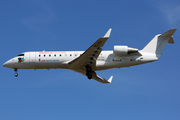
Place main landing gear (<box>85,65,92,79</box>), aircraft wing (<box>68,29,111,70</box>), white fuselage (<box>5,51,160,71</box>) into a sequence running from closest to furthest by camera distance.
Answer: aircraft wing (<box>68,29,111,70</box>) → white fuselage (<box>5,51,160,71</box>) → main landing gear (<box>85,65,92,79</box>)

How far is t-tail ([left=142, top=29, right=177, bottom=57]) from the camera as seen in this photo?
1252 inches

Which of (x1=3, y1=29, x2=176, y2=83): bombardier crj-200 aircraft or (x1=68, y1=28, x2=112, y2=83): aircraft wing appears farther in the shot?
(x1=3, y1=29, x2=176, y2=83): bombardier crj-200 aircraft

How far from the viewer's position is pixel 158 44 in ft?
105

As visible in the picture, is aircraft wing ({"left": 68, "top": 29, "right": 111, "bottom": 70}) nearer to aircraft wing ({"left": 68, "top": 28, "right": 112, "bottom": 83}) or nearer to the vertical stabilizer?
aircraft wing ({"left": 68, "top": 28, "right": 112, "bottom": 83})

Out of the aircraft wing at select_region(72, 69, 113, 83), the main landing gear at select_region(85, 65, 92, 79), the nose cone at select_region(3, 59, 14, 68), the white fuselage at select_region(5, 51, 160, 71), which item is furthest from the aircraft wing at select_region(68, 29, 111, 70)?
the nose cone at select_region(3, 59, 14, 68)

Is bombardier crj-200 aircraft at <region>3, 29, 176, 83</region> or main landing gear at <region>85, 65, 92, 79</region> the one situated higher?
bombardier crj-200 aircraft at <region>3, 29, 176, 83</region>

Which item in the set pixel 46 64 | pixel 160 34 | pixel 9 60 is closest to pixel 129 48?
pixel 160 34

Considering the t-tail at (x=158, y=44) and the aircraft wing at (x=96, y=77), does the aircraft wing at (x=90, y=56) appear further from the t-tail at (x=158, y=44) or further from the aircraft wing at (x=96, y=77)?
the t-tail at (x=158, y=44)

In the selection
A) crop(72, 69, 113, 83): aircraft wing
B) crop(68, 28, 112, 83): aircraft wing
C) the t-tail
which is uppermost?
the t-tail

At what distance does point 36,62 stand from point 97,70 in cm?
681

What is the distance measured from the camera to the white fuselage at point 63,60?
31.0 meters

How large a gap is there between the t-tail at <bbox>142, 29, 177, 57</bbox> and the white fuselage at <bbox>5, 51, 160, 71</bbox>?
0.69 m

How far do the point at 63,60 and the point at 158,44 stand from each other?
418 inches

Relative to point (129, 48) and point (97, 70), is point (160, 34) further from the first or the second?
point (97, 70)
